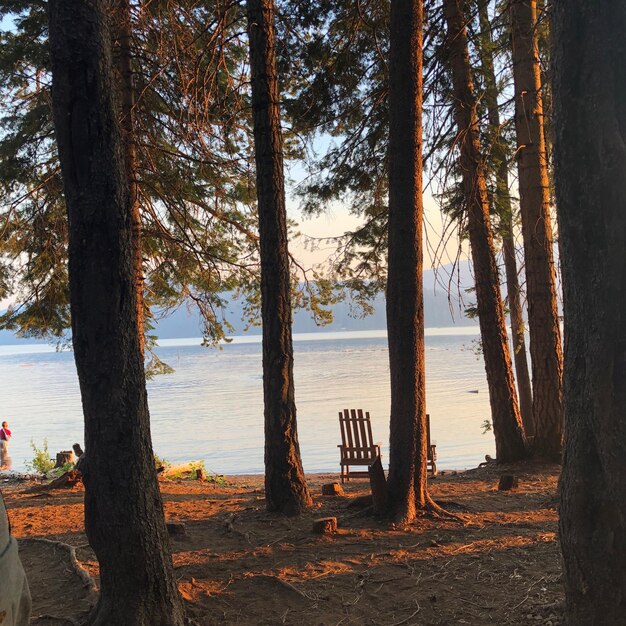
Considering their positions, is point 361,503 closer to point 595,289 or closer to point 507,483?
point 507,483

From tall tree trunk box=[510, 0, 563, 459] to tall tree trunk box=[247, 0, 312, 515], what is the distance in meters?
3.81

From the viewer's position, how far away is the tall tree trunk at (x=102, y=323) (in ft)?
10.3

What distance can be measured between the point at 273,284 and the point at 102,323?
10.1 feet

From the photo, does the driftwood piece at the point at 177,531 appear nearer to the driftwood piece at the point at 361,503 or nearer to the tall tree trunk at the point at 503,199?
the driftwood piece at the point at 361,503

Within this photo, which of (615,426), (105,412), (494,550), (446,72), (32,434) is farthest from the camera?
(32,434)

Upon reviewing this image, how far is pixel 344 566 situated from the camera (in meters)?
4.43

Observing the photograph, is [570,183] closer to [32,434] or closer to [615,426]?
[615,426]

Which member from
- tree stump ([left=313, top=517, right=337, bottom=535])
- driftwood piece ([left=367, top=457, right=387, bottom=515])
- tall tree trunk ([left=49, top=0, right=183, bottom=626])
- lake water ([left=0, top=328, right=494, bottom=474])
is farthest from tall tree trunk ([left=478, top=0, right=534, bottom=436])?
tree stump ([left=313, top=517, right=337, bottom=535])

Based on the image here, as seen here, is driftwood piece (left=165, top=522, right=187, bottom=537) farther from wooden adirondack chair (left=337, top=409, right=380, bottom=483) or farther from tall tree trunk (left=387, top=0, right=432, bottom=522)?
wooden adirondack chair (left=337, top=409, right=380, bottom=483)

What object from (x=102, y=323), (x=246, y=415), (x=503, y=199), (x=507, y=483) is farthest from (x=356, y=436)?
(x=246, y=415)

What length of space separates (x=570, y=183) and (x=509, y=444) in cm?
657

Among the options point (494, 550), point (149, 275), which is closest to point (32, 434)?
point (149, 275)

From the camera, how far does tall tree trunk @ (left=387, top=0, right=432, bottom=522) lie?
553 cm

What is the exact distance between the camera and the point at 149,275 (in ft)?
34.5
